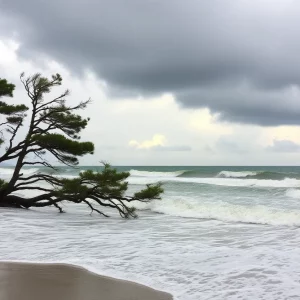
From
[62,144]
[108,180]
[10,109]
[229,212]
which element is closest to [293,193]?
[229,212]

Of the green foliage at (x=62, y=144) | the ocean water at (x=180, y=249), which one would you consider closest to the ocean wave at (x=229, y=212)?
the ocean water at (x=180, y=249)

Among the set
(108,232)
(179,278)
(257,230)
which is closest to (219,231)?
(257,230)

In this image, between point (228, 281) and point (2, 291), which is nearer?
point (2, 291)

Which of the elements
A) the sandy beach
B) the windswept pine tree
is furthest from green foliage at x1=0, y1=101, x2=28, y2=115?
the sandy beach

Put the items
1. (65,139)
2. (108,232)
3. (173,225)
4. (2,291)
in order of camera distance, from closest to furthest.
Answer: (2,291) < (108,232) < (173,225) < (65,139)

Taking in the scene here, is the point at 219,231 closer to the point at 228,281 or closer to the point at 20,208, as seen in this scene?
the point at 228,281

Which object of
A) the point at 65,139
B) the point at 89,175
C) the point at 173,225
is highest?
→ the point at 65,139

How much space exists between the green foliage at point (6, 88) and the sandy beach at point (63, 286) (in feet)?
36.3

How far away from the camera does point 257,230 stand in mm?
11328

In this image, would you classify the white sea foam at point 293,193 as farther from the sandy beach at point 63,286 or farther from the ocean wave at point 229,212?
the sandy beach at point 63,286

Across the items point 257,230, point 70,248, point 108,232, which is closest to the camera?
point 70,248

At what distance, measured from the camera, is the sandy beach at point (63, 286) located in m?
4.73

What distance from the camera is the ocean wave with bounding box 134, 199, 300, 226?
13.7m

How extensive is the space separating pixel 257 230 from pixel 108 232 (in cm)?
426
